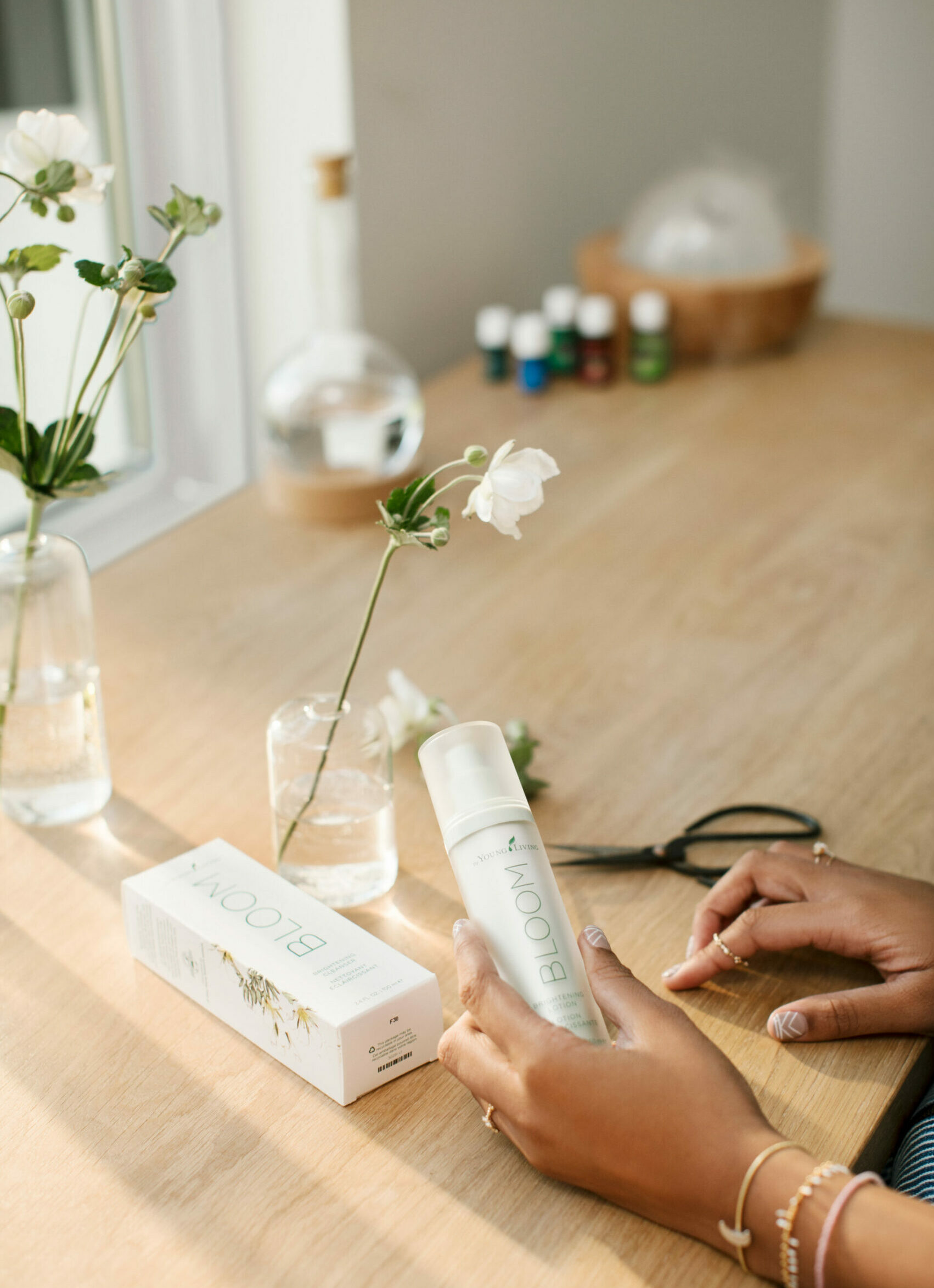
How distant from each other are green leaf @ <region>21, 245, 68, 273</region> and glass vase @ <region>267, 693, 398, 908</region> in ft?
0.89

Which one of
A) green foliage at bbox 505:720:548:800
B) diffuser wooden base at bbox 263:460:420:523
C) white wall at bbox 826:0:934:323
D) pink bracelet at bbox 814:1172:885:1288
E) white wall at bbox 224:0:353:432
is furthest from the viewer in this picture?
white wall at bbox 826:0:934:323

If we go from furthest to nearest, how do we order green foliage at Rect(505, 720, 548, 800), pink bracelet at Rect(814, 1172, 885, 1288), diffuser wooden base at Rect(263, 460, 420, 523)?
diffuser wooden base at Rect(263, 460, 420, 523), green foliage at Rect(505, 720, 548, 800), pink bracelet at Rect(814, 1172, 885, 1288)

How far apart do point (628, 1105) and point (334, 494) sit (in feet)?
2.51

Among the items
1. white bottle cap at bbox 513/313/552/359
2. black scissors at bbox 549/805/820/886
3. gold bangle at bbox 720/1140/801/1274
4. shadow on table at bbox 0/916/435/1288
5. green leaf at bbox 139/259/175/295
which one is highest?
green leaf at bbox 139/259/175/295

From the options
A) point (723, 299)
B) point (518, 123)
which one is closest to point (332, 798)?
point (723, 299)

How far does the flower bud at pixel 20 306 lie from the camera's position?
642mm

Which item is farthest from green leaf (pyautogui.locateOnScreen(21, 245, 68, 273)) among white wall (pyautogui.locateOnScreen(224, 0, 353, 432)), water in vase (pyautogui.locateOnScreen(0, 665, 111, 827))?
white wall (pyautogui.locateOnScreen(224, 0, 353, 432))

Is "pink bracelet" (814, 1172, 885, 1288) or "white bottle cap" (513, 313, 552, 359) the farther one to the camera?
"white bottle cap" (513, 313, 552, 359)

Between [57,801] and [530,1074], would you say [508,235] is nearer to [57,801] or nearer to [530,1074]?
[57,801]

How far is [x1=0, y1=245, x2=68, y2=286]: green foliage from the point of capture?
0.67 meters

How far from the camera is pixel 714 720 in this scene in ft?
3.03

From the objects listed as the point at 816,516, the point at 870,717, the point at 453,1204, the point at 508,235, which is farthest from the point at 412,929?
the point at 508,235

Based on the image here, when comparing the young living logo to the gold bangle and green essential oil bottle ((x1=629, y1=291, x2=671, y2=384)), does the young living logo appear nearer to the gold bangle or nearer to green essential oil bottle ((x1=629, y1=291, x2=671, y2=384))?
the gold bangle

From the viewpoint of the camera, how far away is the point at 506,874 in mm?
594
